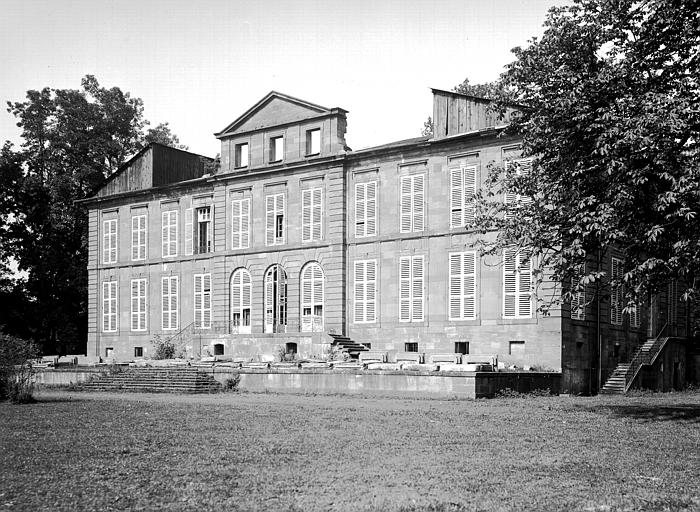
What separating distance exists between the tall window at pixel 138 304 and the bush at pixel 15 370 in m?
20.4

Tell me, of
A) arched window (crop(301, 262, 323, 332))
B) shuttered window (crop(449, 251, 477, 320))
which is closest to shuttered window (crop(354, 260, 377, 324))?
arched window (crop(301, 262, 323, 332))

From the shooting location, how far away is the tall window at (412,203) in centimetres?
3612

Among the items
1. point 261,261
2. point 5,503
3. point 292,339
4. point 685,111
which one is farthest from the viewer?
point 261,261

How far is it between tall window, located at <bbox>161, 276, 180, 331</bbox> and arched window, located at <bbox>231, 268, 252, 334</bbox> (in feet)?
13.2

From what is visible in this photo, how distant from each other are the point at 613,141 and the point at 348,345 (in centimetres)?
1971

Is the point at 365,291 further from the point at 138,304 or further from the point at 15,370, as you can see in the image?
the point at 15,370

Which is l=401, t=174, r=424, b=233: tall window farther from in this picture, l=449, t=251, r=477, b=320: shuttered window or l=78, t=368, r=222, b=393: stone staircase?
l=78, t=368, r=222, b=393: stone staircase

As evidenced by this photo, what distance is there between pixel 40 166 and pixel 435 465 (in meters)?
45.4

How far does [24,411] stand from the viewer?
21000 millimetres

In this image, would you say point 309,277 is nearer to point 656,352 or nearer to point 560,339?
point 560,339

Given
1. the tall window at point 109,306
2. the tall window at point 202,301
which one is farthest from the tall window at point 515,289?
the tall window at point 109,306

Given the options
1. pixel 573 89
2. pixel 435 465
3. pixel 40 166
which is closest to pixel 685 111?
pixel 573 89

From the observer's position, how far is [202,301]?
4334cm

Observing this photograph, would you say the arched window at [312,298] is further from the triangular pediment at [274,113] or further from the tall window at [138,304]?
the tall window at [138,304]
